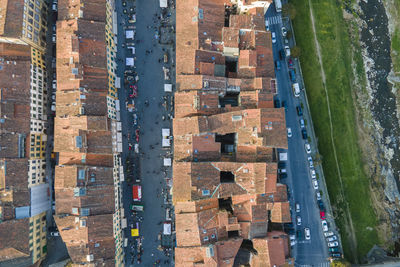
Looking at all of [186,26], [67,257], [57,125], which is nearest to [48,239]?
[67,257]

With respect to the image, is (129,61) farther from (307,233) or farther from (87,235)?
(307,233)

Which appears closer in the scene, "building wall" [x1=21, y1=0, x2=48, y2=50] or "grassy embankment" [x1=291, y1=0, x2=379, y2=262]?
"building wall" [x1=21, y1=0, x2=48, y2=50]

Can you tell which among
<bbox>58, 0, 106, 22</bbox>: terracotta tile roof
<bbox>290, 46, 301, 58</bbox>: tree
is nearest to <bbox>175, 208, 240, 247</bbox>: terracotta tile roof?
<bbox>290, 46, 301, 58</bbox>: tree

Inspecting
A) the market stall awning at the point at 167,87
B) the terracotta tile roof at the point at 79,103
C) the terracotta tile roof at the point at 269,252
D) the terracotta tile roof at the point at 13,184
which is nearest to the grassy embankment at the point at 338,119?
the terracotta tile roof at the point at 269,252

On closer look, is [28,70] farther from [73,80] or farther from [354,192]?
[354,192]

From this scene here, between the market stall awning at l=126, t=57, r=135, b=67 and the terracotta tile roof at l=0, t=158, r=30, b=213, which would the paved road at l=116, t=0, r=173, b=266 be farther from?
the terracotta tile roof at l=0, t=158, r=30, b=213

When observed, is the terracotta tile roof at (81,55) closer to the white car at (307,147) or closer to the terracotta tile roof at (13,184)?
the terracotta tile roof at (13,184)

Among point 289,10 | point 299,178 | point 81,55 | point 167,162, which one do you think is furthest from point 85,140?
point 289,10
